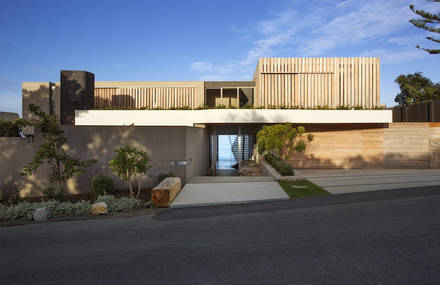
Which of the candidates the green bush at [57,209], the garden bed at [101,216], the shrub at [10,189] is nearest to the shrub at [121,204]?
the green bush at [57,209]

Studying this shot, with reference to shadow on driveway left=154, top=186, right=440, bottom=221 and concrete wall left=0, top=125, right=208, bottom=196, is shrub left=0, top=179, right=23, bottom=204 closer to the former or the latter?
concrete wall left=0, top=125, right=208, bottom=196

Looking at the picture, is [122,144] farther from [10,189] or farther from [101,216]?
[101,216]

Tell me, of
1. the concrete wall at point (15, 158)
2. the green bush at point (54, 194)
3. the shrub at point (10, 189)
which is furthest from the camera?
the concrete wall at point (15, 158)

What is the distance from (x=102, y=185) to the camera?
30.7ft

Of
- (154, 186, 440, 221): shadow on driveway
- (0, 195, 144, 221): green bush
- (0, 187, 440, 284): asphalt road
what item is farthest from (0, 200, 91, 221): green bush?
(154, 186, 440, 221): shadow on driveway

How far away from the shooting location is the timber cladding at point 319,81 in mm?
17562

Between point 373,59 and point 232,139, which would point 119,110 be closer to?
point 232,139

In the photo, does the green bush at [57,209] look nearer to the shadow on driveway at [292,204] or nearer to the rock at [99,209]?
the rock at [99,209]

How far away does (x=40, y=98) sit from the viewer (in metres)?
22.6

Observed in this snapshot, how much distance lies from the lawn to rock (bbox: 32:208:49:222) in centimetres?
644

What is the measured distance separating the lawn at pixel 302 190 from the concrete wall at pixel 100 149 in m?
3.94

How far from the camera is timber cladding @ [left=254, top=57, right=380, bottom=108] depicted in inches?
691

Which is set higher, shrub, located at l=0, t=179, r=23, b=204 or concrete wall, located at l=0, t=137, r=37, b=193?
concrete wall, located at l=0, t=137, r=37, b=193

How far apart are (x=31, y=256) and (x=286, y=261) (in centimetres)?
383
